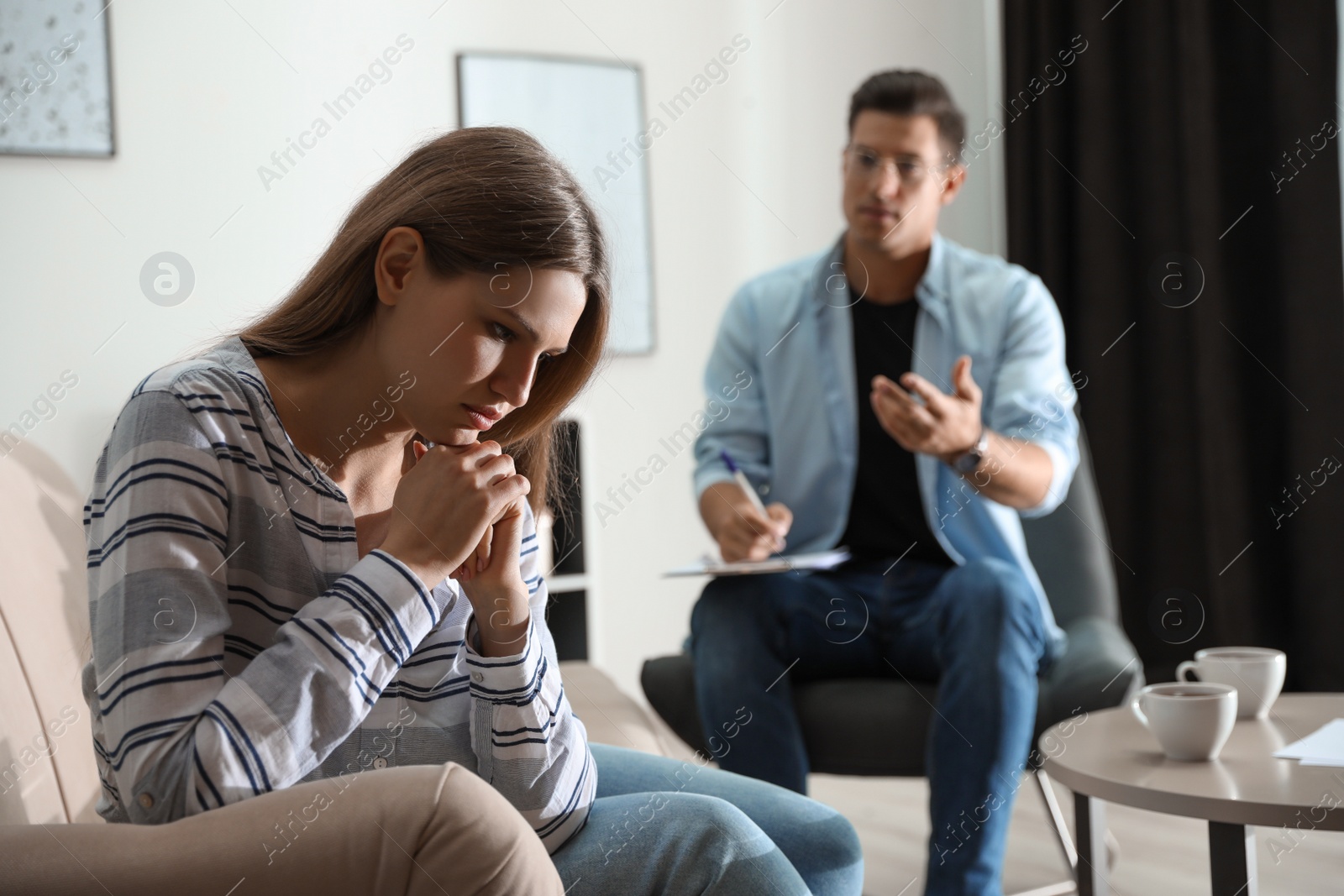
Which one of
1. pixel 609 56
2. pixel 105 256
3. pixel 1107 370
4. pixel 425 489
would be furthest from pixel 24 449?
pixel 1107 370

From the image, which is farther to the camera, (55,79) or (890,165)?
(55,79)

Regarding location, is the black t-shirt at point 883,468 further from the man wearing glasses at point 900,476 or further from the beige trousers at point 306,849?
the beige trousers at point 306,849

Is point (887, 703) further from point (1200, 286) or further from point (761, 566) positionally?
point (1200, 286)

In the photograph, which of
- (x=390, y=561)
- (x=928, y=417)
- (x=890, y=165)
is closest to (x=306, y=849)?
(x=390, y=561)

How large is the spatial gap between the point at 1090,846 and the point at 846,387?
914 millimetres

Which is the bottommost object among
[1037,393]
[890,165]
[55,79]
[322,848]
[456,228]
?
[322,848]

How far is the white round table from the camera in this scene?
3.18 ft

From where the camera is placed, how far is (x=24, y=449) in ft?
3.98

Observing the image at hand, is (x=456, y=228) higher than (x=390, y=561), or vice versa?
(x=456, y=228)

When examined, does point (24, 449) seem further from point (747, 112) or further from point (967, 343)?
point (747, 112)

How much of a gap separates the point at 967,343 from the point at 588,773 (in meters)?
1.18

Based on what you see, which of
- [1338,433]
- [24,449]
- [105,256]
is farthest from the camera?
[1338,433]

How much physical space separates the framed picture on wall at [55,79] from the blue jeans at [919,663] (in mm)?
1630

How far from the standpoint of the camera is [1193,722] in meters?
1.10
